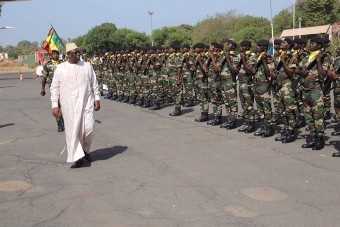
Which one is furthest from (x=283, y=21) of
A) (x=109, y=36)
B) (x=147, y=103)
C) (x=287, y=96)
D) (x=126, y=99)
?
(x=287, y=96)

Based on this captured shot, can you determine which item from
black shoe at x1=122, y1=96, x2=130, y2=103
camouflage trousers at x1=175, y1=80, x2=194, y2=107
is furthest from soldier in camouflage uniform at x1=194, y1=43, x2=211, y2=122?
black shoe at x1=122, y1=96, x2=130, y2=103

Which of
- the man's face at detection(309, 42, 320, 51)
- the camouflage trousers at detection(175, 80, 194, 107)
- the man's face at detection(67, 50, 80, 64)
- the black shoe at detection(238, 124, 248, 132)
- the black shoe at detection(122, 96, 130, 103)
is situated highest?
the man's face at detection(309, 42, 320, 51)

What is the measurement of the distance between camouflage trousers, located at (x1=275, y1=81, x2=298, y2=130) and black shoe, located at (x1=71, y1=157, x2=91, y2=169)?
3.50 meters

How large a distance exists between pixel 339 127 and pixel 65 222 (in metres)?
6.25

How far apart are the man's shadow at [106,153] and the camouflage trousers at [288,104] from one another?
2.80 m

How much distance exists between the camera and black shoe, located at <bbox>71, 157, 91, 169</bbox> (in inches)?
331

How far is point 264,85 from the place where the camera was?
1026cm

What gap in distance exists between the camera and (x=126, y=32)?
205 feet

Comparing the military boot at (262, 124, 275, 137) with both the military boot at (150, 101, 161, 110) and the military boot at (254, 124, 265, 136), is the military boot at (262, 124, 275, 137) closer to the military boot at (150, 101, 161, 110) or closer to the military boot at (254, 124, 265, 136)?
the military boot at (254, 124, 265, 136)

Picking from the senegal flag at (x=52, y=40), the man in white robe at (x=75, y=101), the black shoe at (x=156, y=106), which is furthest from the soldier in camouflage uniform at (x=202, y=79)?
the senegal flag at (x=52, y=40)

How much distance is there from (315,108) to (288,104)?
881 mm

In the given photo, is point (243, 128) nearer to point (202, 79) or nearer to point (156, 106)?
point (202, 79)

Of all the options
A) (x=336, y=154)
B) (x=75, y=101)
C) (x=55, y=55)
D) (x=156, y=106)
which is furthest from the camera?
(x=156, y=106)

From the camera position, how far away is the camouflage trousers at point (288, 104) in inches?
381
